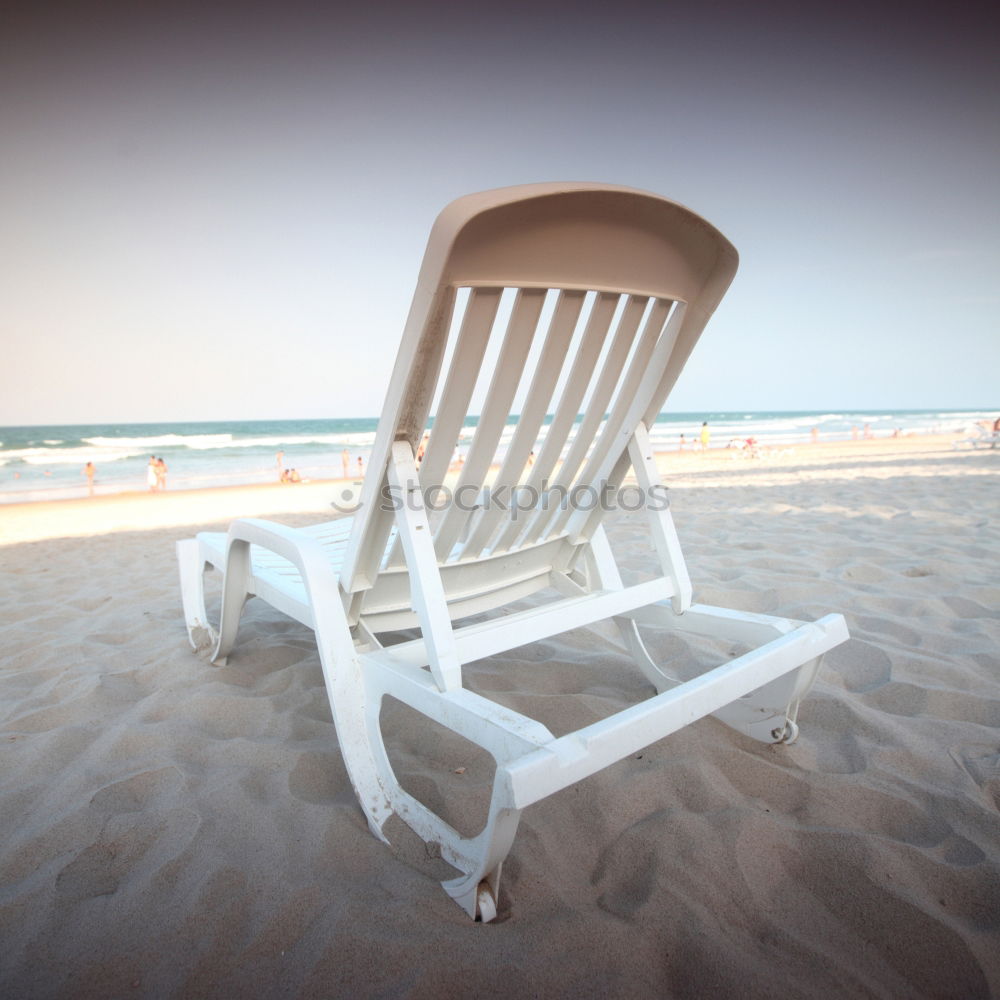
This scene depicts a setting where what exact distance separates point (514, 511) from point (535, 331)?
0.58 metres

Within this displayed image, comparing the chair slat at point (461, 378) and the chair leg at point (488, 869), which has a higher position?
the chair slat at point (461, 378)

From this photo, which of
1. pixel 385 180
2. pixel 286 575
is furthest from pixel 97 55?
pixel 286 575

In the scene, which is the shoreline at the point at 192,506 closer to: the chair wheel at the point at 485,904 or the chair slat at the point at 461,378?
the chair slat at the point at 461,378

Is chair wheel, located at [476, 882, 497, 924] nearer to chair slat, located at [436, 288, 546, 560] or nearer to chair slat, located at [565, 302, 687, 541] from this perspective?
chair slat, located at [436, 288, 546, 560]

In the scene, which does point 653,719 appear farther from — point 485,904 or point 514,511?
point 514,511

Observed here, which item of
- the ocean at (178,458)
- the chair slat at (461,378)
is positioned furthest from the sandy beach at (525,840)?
the ocean at (178,458)

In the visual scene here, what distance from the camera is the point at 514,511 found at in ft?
5.32

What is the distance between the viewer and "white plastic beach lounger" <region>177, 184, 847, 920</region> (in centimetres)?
98

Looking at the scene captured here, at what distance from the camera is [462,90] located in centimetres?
1520

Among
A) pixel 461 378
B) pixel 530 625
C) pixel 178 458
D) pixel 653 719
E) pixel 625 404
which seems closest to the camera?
pixel 653 719

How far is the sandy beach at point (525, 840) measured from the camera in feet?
3.17

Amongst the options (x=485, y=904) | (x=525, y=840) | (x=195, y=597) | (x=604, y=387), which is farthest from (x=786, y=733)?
(x=195, y=597)

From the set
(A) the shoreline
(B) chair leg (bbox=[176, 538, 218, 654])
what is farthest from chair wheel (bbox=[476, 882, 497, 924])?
(A) the shoreline

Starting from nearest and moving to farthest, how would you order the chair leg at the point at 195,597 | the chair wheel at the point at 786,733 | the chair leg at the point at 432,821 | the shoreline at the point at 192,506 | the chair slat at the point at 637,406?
1. the chair leg at the point at 432,821
2. the chair slat at the point at 637,406
3. the chair wheel at the point at 786,733
4. the chair leg at the point at 195,597
5. the shoreline at the point at 192,506
